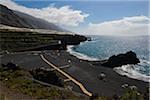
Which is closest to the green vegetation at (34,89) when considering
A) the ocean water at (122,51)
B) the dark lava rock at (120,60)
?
the ocean water at (122,51)

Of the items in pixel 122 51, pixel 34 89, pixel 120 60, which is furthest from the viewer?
pixel 122 51

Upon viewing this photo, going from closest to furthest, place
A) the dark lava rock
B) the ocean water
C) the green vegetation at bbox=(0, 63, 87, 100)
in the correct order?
the green vegetation at bbox=(0, 63, 87, 100) < the ocean water < the dark lava rock

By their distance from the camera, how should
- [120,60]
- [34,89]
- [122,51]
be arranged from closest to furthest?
[34,89]
[120,60]
[122,51]

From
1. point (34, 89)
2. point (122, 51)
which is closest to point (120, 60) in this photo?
point (34, 89)

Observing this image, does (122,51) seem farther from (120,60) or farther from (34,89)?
(34,89)

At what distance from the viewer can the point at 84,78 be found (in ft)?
82.1

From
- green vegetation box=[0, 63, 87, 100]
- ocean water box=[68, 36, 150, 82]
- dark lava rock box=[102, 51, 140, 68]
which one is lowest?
ocean water box=[68, 36, 150, 82]

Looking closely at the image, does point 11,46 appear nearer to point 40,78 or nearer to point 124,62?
point 124,62

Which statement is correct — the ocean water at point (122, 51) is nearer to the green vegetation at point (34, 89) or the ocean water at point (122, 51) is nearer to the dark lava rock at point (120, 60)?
the dark lava rock at point (120, 60)

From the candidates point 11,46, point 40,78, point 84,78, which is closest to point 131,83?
point 84,78

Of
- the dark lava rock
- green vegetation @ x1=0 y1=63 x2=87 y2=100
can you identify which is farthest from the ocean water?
green vegetation @ x1=0 y1=63 x2=87 y2=100

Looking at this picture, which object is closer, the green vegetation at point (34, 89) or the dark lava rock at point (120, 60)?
the green vegetation at point (34, 89)

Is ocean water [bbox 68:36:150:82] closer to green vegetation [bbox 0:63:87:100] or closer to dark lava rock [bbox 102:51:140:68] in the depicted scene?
dark lava rock [bbox 102:51:140:68]

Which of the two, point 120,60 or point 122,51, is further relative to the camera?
point 122,51
